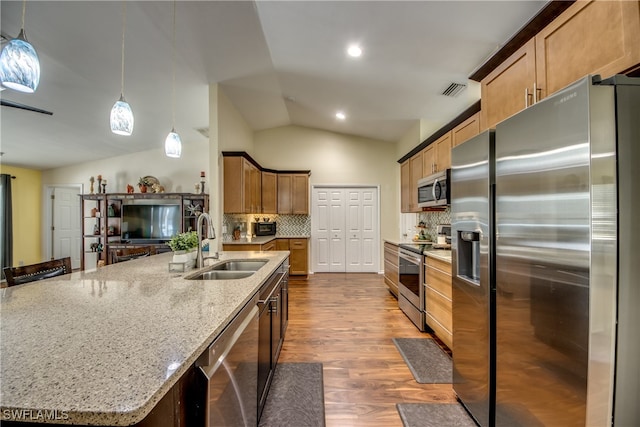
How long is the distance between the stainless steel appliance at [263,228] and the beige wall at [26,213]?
509cm

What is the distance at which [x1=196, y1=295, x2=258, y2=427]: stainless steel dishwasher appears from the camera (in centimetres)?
85

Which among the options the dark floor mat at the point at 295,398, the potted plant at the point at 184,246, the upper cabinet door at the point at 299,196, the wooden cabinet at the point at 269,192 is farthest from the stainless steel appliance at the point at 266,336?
the upper cabinet door at the point at 299,196

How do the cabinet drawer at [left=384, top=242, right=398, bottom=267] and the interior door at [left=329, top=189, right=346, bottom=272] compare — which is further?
the interior door at [left=329, top=189, right=346, bottom=272]

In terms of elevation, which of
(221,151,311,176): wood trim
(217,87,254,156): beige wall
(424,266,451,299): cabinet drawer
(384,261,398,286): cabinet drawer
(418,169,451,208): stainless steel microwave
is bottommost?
(384,261,398,286): cabinet drawer

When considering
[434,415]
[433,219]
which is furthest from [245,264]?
[433,219]

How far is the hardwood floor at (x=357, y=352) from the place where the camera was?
6.08ft

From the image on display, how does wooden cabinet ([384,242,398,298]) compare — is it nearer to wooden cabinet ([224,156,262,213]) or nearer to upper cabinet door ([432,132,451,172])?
upper cabinet door ([432,132,451,172])

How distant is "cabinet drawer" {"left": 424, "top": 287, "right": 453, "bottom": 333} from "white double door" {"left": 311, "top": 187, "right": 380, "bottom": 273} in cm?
339

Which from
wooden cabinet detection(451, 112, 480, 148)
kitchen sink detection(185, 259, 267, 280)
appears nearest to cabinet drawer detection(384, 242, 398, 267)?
wooden cabinet detection(451, 112, 480, 148)

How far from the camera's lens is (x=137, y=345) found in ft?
2.53

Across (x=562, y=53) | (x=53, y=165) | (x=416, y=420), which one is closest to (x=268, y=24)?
(x=562, y=53)

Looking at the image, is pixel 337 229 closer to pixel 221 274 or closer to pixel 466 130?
pixel 466 130

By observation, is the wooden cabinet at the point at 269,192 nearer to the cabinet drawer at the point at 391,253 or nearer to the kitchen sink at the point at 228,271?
the cabinet drawer at the point at 391,253

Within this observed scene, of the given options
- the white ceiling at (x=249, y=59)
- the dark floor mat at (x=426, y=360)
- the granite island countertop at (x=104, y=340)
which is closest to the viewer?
the granite island countertop at (x=104, y=340)
